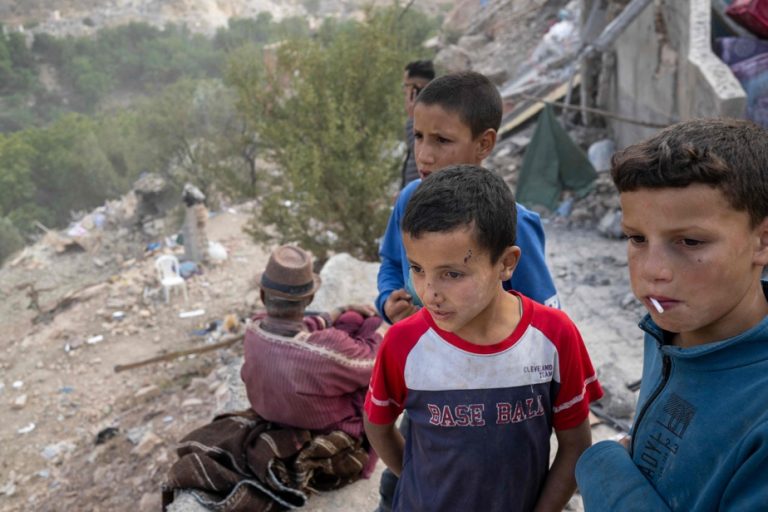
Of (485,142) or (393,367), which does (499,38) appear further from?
(393,367)

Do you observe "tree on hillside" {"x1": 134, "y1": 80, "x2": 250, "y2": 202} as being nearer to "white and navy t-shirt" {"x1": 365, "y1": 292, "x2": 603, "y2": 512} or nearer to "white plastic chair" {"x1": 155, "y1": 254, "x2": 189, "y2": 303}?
"white plastic chair" {"x1": 155, "y1": 254, "x2": 189, "y2": 303}

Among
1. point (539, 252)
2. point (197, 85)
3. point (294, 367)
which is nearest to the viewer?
point (539, 252)

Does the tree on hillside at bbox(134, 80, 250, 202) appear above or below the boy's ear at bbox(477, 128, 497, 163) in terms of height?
below

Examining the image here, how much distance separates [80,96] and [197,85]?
21.0 m

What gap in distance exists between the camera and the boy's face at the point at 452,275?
134 centimetres

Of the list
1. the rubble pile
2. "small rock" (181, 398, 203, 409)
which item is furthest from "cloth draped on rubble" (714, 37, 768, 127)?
the rubble pile

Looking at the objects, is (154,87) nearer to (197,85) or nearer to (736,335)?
(197,85)

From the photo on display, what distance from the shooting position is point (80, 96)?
39.4 metres

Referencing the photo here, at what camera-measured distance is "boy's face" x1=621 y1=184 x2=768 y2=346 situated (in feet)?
3.10

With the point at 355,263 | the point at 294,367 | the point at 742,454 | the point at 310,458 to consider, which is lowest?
the point at 355,263

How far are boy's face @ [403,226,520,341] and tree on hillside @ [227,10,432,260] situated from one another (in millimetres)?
6368

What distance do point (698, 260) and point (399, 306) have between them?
99 centimetres

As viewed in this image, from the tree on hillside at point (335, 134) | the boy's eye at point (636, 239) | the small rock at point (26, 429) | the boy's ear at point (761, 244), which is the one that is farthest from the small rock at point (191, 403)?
the boy's ear at point (761, 244)

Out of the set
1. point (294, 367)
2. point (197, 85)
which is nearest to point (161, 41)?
point (197, 85)
